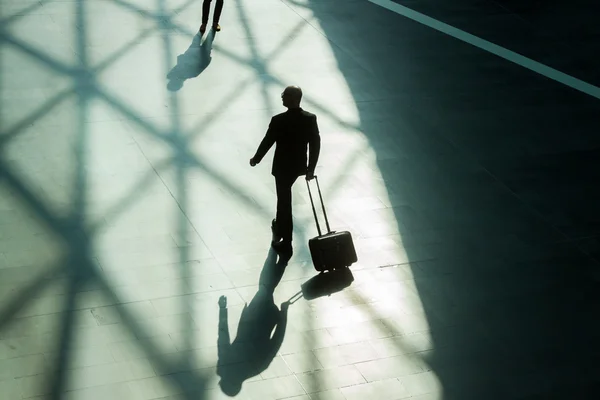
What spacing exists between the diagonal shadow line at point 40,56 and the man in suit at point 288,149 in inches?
204

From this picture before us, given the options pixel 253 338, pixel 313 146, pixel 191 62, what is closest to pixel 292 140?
pixel 313 146

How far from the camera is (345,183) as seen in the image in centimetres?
1296

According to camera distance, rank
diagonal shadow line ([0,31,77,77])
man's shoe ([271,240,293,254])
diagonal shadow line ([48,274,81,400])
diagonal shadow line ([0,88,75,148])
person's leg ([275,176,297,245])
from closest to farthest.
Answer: diagonal shadow line ([48,274,81,400]), person's leg ([275,176,297,245]), man's shoe ([271,240,293,254]), diagonal shadow line ([0,88,75,148]), diagonal shadow line ([0,31,77,77])

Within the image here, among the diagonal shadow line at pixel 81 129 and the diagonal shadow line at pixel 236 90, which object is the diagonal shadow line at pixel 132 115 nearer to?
the diagonal shadow line at pixel 81 129

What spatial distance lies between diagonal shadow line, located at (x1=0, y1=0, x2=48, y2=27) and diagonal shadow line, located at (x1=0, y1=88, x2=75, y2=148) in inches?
108

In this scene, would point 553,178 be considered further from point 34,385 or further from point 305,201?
point 34,385

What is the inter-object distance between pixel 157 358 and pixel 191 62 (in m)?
7.26

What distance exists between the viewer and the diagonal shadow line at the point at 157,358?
30.6 feet

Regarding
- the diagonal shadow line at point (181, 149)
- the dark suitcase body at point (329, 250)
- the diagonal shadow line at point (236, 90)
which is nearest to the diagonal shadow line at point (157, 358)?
the dark suitcase body at point (329, 250)

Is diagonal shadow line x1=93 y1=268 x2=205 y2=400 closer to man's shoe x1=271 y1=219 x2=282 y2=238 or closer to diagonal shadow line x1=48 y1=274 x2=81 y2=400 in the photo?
diagonal shadow line x1=48 y1=274 x2=81 y2=400

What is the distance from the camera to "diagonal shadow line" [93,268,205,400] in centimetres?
933

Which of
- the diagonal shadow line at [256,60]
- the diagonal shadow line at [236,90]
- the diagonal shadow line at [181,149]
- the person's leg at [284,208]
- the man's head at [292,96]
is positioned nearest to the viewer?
the man's head at [292,96]

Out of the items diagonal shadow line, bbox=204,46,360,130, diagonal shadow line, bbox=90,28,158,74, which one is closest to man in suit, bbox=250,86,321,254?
diagonal shadow line, bbox=204,46,360,130

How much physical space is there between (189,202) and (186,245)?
0.94 m
